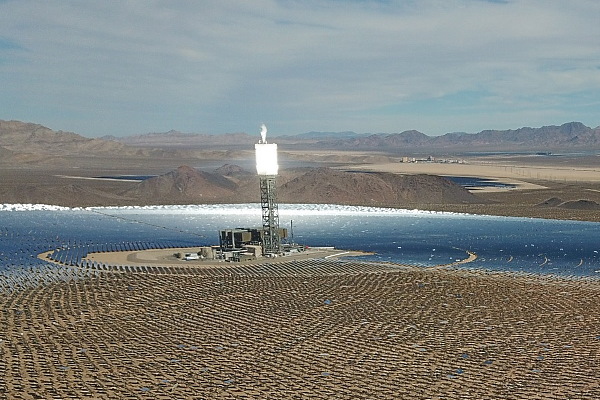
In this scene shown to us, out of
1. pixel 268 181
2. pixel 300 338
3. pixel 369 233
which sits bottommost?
pixel 369 233

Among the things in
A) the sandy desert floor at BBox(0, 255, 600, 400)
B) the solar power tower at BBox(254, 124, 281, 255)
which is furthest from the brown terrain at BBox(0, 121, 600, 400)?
the solar power tower at BBox(254, 124, 281, 255)

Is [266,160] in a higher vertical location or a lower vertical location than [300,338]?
higher

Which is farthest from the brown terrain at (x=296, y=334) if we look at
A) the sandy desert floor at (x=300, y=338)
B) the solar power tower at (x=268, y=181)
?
the solar power tower at (x=268, y=181)

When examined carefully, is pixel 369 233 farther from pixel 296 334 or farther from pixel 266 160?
pixel 296 334

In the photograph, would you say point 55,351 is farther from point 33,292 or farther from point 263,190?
point 263,190

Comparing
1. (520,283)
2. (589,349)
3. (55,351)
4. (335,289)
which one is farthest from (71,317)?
(520,283)

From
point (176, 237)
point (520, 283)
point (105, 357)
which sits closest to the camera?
point (105, 357)

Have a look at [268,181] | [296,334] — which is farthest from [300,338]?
[268,181]
